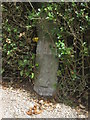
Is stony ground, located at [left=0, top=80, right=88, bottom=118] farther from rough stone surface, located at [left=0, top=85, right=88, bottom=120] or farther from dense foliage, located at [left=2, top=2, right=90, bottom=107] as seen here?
dense foliage, located at [left=2, top=2, right=90, bottom=107]

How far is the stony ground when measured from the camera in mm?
1963

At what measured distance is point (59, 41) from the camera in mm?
2080

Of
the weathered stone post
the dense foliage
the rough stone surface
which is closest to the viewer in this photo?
the rough stone surface

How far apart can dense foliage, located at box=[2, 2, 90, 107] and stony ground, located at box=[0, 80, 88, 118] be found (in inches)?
7.0

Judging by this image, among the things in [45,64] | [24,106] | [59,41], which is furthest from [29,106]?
[59,41]

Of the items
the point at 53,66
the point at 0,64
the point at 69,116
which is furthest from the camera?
the point at 0,64

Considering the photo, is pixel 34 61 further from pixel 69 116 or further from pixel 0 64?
pixel 69 116

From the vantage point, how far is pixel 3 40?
2.34 m

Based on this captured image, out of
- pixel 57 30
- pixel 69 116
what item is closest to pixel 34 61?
pixel 57 30

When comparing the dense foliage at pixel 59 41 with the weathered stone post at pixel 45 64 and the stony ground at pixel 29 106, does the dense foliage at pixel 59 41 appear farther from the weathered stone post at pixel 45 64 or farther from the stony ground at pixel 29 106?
the stony ground at pixel 29 106

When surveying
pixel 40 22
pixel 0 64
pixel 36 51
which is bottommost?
pixel 0 64

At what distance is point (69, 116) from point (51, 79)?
1.57 feet

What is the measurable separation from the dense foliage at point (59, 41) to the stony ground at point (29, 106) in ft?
0.59

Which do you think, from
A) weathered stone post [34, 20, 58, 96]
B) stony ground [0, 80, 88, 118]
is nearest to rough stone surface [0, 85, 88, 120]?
stony ground [0, 80, 88, 118]
